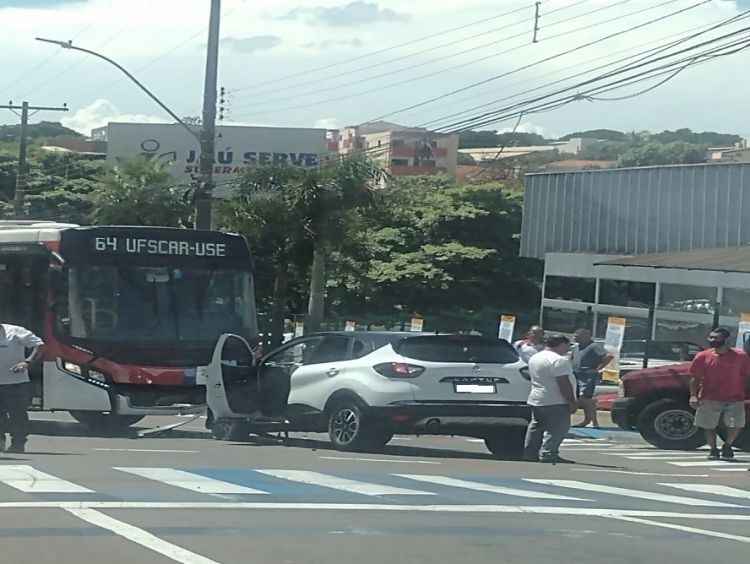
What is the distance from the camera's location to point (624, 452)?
1839 centimetres

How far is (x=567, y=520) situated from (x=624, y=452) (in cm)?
850

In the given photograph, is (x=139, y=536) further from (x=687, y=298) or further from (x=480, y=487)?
(x=687, y=298)

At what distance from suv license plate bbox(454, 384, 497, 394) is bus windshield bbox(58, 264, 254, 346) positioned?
14.9 feet

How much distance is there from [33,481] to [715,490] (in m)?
6.40

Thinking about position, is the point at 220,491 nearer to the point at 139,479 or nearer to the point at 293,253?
the point at 139,479

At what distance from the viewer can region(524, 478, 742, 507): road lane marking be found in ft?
39.2

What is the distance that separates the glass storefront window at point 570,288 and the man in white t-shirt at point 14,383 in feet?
81.8

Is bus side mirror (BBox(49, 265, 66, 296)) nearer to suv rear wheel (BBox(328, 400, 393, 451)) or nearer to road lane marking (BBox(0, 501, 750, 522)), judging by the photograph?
suv rear wheel (BBox(328, 400, 393, 451))

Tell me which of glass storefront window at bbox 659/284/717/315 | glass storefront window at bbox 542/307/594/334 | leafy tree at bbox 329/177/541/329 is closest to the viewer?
glass storefront window at bbox 659/284/717/315

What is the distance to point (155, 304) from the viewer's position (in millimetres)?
18734

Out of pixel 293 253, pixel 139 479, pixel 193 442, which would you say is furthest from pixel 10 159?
pixel 139 479

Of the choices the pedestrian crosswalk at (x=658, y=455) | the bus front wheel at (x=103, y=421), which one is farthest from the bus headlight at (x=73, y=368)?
the pedestrian crosswalk at (x=658, y=455)

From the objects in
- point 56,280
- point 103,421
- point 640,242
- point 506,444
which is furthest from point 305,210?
point 506,444

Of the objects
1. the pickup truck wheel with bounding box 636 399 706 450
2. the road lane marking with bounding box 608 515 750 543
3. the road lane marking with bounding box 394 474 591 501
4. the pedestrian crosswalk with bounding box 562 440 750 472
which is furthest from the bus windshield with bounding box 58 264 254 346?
the road lane marking with bounding box 608 515 750 543
